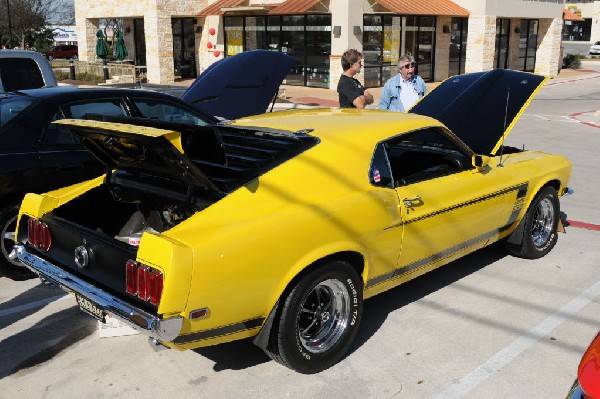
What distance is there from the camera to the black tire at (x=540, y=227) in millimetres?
6012

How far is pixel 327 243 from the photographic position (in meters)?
3.94

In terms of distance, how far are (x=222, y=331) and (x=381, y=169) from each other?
1647 mm

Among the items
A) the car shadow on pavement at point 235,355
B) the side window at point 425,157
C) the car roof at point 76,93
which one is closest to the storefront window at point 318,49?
the car roof at point 76,93

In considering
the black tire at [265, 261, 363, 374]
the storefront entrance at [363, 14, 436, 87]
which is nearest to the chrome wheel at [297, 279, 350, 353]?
the black tire at [265, 261, 363, 374]

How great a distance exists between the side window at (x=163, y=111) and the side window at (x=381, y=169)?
2.52 metres

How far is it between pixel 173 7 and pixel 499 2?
14.1 metres

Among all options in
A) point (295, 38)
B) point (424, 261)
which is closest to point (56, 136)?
point (424, 261)

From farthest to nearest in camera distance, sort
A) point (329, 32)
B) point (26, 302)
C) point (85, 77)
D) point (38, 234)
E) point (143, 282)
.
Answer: point (85, 77), point (329, 32), point (26, 302), point (38, 234), point (143, 282)

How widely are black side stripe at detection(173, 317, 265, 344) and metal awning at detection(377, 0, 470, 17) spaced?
784 inches

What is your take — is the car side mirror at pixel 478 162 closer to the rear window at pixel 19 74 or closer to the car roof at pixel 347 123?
the car roof at pixel 347 123

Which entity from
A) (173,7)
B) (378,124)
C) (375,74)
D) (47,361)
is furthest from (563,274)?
(173,7)

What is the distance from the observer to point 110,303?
364cm

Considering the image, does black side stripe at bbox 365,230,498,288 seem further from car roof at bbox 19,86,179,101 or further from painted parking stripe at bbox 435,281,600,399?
car roof at bbox 19,86,179,101

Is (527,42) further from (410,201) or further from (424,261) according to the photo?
(410,201)
